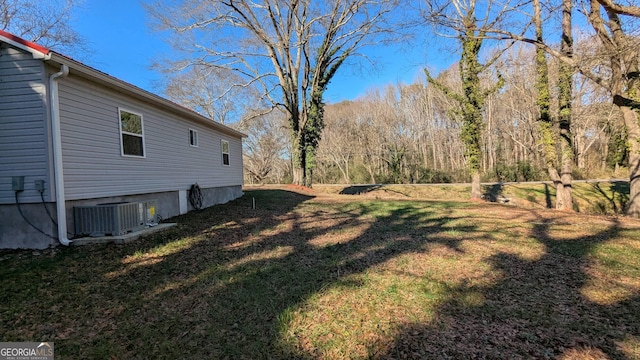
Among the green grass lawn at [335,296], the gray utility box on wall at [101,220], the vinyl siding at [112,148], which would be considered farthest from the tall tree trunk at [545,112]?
the gray utility box on wall at [101,220]

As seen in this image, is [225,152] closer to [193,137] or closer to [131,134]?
[193,137]

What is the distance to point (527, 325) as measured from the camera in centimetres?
285

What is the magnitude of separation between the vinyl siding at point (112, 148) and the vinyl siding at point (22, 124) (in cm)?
29

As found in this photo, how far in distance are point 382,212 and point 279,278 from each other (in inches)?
223

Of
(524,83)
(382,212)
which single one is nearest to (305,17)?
(382,212)

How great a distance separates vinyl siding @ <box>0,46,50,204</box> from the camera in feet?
16.5

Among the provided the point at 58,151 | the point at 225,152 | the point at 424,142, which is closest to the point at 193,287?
the point at 58,151

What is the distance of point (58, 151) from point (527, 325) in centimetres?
680

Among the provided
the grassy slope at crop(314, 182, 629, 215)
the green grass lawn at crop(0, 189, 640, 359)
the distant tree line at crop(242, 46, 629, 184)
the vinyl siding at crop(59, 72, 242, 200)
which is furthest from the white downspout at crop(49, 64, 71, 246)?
the distant tree line at crop(242, 46, 629, 184)

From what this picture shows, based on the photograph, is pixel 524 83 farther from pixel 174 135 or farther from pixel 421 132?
pixel 174 135

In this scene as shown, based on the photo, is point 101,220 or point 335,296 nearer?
point 335,296

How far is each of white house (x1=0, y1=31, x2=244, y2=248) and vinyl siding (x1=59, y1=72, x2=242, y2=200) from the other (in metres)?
0.02

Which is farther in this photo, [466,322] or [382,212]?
[382,212]

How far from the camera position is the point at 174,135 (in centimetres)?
881
